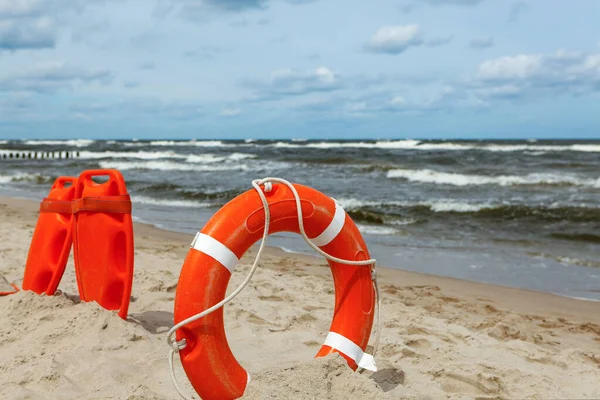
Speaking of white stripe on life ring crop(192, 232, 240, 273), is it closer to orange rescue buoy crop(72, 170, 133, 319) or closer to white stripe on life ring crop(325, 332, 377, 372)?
white stripe on life ring crop(325, 332, 377, 372)

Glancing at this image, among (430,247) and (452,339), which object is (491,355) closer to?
(452,339)

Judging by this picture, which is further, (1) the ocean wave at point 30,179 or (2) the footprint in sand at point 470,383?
(1) the ocean wave at point 30,179

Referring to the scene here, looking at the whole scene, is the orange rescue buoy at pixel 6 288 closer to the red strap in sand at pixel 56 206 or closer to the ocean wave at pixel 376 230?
the red strap in sand at pixel 56 206

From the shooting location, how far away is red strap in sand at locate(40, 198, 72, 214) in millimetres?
3746

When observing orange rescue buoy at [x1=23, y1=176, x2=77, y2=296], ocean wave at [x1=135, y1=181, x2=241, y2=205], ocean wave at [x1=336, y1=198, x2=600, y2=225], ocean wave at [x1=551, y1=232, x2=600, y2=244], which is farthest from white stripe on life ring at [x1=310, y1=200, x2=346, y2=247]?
ocean wave at [x1=135, y1=181, x2=241, y2=205]

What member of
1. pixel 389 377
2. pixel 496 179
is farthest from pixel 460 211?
pixel 389 377

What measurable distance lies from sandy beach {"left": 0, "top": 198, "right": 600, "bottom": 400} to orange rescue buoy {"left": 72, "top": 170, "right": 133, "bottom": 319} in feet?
0.47

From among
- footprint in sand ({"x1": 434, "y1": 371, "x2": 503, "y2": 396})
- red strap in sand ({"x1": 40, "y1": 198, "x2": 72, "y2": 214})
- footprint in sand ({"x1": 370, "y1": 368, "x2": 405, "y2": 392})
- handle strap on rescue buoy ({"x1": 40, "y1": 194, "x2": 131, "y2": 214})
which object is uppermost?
handle strap on rescue buoy ({"x1": 40, "y1": 194, "x2": 131, "y2": 214})

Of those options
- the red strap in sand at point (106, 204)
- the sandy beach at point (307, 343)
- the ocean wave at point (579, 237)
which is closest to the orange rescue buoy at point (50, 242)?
the sandy beach at point (307, 343)

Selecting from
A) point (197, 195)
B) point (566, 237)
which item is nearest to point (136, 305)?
point (566, 237)

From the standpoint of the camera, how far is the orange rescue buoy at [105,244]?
3492 millimetres

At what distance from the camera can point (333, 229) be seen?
2863mm

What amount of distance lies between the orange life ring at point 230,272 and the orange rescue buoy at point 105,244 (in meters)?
1.05

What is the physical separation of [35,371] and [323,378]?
4.46 ft
